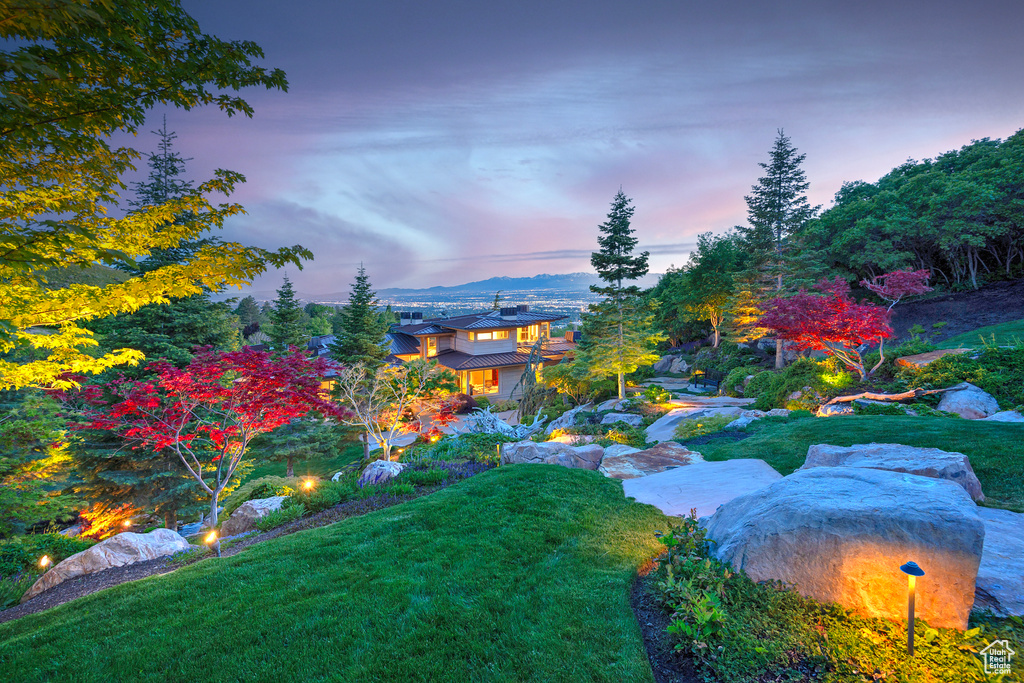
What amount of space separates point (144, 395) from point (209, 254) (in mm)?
4128

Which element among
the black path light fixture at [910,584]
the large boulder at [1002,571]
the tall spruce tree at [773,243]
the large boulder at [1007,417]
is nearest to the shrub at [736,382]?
the tall spruce tree at [773,243]

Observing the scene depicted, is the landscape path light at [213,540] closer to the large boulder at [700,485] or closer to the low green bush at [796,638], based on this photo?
the large boulder at [700,485]

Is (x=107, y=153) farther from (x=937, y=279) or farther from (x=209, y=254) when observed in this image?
(x=937, y=279)

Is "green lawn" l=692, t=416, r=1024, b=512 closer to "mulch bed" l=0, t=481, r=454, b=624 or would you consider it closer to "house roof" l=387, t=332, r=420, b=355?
"mulch bed" l=0, t=481, r=454, b=624

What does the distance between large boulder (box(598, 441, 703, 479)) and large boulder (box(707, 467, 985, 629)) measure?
11.1ft

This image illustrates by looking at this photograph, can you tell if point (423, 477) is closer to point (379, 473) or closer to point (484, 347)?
point (379, 473)

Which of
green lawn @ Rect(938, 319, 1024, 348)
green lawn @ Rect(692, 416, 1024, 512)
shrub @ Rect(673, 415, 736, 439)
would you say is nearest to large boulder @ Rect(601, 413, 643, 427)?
shrub @ Rect(673, 415, 736, 439)

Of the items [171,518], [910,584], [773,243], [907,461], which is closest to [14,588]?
[171,518]

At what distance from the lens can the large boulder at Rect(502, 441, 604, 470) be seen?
7863 mm

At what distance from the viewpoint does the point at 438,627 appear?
3.20m

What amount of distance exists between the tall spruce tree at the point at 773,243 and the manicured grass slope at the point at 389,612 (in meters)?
20.2

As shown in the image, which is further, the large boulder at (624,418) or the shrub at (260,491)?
the large boulder at (624,418)

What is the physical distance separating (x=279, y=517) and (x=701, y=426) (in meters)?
9.25

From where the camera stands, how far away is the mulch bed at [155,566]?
5352 mm
